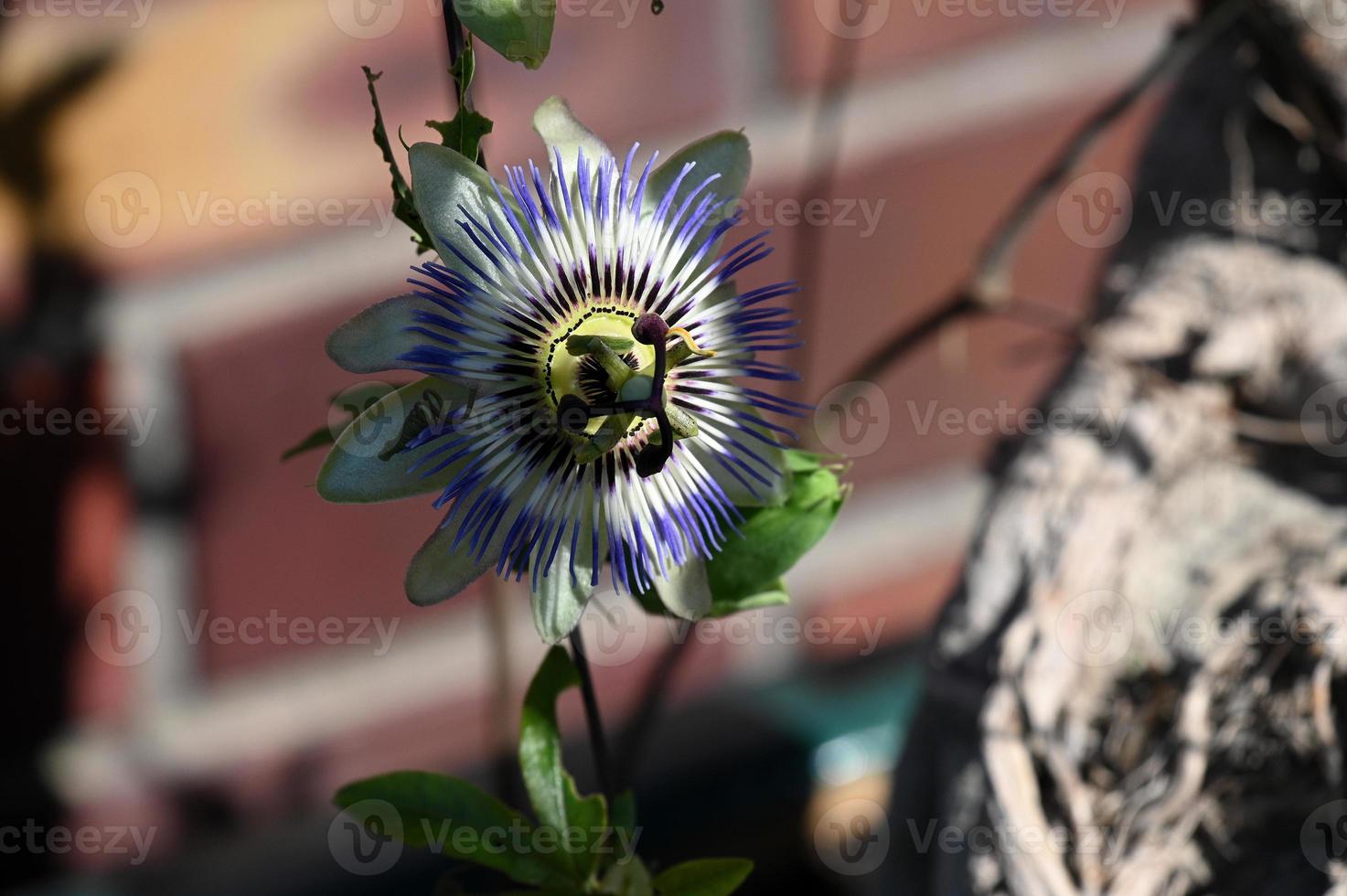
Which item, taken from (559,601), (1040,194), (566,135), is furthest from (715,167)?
(1040,194)

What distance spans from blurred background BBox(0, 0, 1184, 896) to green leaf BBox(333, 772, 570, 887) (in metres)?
0.34

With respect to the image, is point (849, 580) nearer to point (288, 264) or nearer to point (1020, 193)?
point (1020, 193)

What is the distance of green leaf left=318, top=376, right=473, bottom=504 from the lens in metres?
0.38

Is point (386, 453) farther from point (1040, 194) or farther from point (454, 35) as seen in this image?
point (1040, 194)

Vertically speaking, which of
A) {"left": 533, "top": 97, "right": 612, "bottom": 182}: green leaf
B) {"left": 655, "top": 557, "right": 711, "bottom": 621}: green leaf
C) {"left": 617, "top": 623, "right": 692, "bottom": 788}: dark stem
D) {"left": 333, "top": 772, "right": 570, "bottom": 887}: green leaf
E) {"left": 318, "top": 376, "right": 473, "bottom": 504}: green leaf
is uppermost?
{"left": 533, "top": 97, "right": 612, "bottom": 182}: green leaf

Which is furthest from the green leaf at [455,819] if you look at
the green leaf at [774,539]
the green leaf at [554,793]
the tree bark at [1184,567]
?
the tree bark at [1184,567]

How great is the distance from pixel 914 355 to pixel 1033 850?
72cm

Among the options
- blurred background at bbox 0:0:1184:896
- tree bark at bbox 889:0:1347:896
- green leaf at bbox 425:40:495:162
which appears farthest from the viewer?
blurred background at bbox 0:0:1184:896

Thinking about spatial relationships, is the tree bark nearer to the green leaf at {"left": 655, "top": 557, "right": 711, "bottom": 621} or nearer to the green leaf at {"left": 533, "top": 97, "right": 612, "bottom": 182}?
the green leaf at {"left": 655, "top": 557, "right": 711, "bottom": 621}

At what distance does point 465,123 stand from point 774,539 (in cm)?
18

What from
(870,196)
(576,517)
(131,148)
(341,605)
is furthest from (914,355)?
(576,517)

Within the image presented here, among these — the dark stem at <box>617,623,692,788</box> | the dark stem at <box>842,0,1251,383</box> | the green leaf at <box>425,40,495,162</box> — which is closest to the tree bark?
the dark stem at <box>842,0,1251,383</box>

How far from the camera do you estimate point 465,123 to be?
1.27 ft

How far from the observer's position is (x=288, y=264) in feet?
3.30
